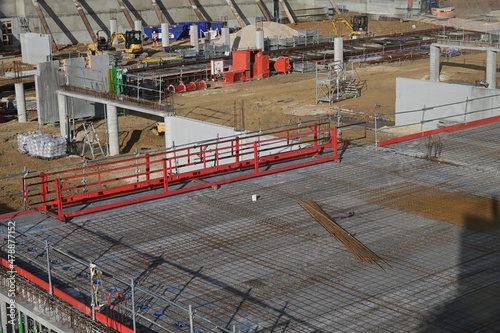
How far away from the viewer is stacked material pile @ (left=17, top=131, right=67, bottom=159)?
118ft

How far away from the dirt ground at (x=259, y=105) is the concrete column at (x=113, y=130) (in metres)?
0.80

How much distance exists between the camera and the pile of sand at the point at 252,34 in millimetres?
61031

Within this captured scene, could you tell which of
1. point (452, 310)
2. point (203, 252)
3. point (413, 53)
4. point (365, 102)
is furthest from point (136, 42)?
point (452, 310)

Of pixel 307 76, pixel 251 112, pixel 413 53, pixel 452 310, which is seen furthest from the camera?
pixel 413 53

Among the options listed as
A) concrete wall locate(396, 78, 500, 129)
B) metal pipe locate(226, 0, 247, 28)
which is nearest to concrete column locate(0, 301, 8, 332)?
concrete wall locate(396, 78, 500, 129)

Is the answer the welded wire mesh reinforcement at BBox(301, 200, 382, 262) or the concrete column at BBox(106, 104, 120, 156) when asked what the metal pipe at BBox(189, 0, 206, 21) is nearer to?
the concrete column at BBox(106, 104, 120, 156)

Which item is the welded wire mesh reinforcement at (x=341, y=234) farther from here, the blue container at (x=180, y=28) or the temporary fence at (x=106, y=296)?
the blue container at (x=180, y=28)

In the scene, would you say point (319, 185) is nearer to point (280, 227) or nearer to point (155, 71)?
point (280, 227)

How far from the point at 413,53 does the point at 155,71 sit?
20.1 m

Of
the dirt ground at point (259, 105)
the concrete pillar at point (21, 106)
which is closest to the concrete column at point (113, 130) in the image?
the dirt ground at point (259, 105)

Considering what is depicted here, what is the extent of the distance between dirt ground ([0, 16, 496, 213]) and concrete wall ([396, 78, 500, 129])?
1.25 meters

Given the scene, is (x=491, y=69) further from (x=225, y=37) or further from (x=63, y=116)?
(x=225, y=37)

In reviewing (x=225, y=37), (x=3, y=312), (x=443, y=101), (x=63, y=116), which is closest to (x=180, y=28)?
(x=225, y=37)

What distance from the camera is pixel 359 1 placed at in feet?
260
